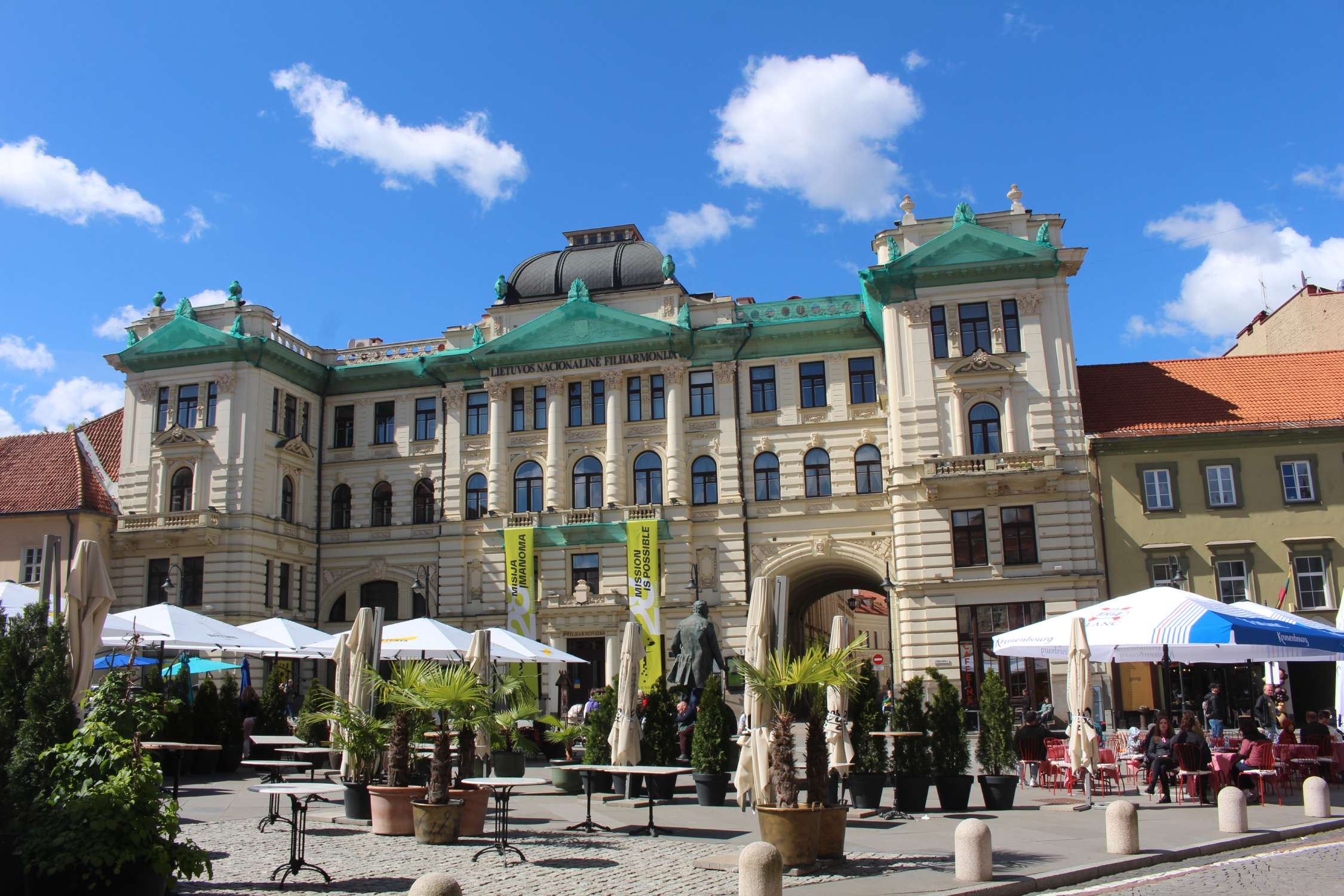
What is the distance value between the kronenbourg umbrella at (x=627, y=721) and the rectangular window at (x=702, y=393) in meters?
25.1

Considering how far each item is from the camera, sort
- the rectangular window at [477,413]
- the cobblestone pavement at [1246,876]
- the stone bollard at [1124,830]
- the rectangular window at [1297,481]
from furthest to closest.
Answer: the rectangular window at [477,413] → the rectangular window at [1297,481] → the stone bollard at [1124,830] → the cobblestone pavement at [1246,876]

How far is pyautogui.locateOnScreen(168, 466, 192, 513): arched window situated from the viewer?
43.8 m

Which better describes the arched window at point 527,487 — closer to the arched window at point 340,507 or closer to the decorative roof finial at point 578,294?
the decorative roof finial at point 578,294

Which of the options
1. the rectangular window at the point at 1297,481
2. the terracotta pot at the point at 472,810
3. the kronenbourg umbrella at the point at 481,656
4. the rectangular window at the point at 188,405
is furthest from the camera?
the rectangular window at the point at 188,405

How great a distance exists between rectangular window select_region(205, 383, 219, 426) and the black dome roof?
1170 centimetres

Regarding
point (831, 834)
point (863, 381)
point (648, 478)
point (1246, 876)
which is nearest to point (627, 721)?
point (831, 834)

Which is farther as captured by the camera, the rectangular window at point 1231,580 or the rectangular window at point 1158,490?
the rectangular window at point 1158,490

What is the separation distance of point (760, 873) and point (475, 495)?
3646cm

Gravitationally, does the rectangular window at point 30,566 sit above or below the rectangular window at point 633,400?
below

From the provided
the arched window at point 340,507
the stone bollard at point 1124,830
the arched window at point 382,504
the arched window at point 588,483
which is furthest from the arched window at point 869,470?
the stone bollard at point 1124,830

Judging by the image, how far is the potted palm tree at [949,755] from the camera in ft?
55.8

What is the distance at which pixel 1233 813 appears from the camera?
15203 millimetres

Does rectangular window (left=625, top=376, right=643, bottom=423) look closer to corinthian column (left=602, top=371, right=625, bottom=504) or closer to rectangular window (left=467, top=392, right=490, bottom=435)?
corinthian column (left=602, top=371, right=625, bottom=504)

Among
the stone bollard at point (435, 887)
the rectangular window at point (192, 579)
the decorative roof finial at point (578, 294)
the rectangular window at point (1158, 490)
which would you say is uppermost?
the decorative roof finial at point (578, 294)
